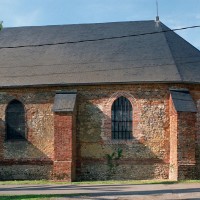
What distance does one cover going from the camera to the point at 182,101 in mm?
19969

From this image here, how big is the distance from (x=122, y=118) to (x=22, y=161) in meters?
5.43

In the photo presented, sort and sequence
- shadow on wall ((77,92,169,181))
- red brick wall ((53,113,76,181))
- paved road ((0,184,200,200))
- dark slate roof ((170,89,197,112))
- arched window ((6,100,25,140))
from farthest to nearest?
arched window ((6,100,25,140)), shadow on wall ((77,92,169,181)), red brick wall ((53,113,76,181)), dark slate roof ((170,89,197,112)), paved road ((0,184,200,200))

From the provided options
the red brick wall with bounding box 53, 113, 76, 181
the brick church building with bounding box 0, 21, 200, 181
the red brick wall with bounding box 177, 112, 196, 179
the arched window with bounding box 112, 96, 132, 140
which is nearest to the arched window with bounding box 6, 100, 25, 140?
the brick church building with bounding box 0, 21, 200, 181

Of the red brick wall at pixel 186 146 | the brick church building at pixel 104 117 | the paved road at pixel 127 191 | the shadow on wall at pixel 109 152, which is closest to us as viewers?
the paved road at pixel 127 191

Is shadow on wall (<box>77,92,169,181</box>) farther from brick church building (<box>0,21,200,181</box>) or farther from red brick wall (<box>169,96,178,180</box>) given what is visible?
red brick wall (<box>169,96,178,180</box>)

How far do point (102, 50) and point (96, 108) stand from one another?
12.0ft

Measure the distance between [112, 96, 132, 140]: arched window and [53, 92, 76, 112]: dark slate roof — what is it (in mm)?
2100

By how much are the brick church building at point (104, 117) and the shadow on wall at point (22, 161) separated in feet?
0.16

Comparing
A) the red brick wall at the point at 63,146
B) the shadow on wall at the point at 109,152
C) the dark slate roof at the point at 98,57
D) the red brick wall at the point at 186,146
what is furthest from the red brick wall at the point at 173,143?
the red brick wall at the point at 63,146

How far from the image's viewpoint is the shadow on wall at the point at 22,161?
69.2 feet

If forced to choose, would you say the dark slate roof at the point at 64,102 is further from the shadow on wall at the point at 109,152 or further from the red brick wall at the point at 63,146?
the shadow on wall at the point at 109,152

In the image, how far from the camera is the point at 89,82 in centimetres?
2080

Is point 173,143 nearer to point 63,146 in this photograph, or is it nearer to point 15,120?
point 63,146

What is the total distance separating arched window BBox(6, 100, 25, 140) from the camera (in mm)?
21688
